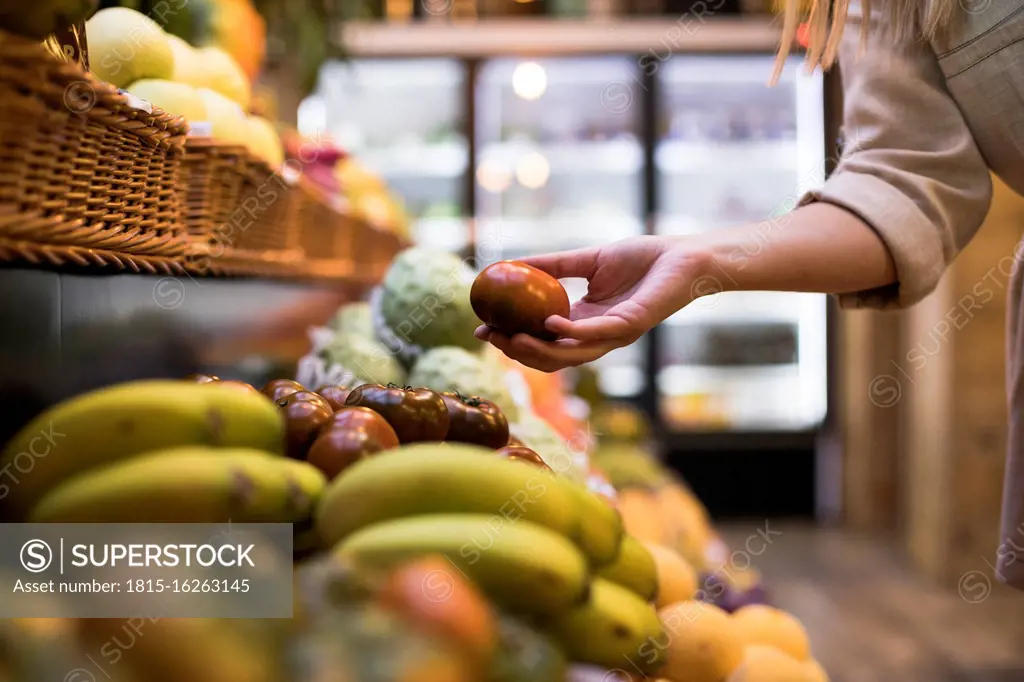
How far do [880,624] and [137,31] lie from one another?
123 inches

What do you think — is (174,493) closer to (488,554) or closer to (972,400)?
(488,554)

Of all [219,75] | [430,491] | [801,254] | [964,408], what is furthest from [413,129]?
[430,491]

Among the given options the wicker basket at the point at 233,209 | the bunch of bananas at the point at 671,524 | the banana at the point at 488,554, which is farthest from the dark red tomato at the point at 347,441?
the bunch of bananas at the point at 671,524

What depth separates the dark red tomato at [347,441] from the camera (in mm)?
721

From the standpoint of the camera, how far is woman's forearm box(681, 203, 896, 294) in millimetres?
1062

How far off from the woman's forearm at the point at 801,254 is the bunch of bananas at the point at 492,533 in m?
0.44

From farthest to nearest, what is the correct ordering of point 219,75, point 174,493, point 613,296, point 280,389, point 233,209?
point 219,75, point 233,209, point 613,296, point 280,389, point 174,493

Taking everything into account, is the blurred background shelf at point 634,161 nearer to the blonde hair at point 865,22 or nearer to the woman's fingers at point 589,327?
the blonde hair at point 865,22

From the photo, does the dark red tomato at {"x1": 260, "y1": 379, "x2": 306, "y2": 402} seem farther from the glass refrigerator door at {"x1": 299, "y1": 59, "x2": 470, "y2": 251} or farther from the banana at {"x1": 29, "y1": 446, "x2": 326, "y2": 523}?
the glass refrigerator door at {"x1": 299, "y1": 59, "x2": 470, "y2": 251}

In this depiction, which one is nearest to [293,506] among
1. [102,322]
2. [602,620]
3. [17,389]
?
[602,620]

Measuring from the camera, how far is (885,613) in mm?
3514

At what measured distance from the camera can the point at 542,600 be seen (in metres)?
0.61

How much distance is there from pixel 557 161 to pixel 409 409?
4.54 m

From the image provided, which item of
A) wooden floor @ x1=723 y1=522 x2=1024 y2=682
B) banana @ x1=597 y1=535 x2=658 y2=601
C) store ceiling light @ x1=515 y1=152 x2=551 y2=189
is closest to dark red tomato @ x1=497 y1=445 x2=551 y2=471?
banana @ x1=597 y1=535 x2=658 y2=601
